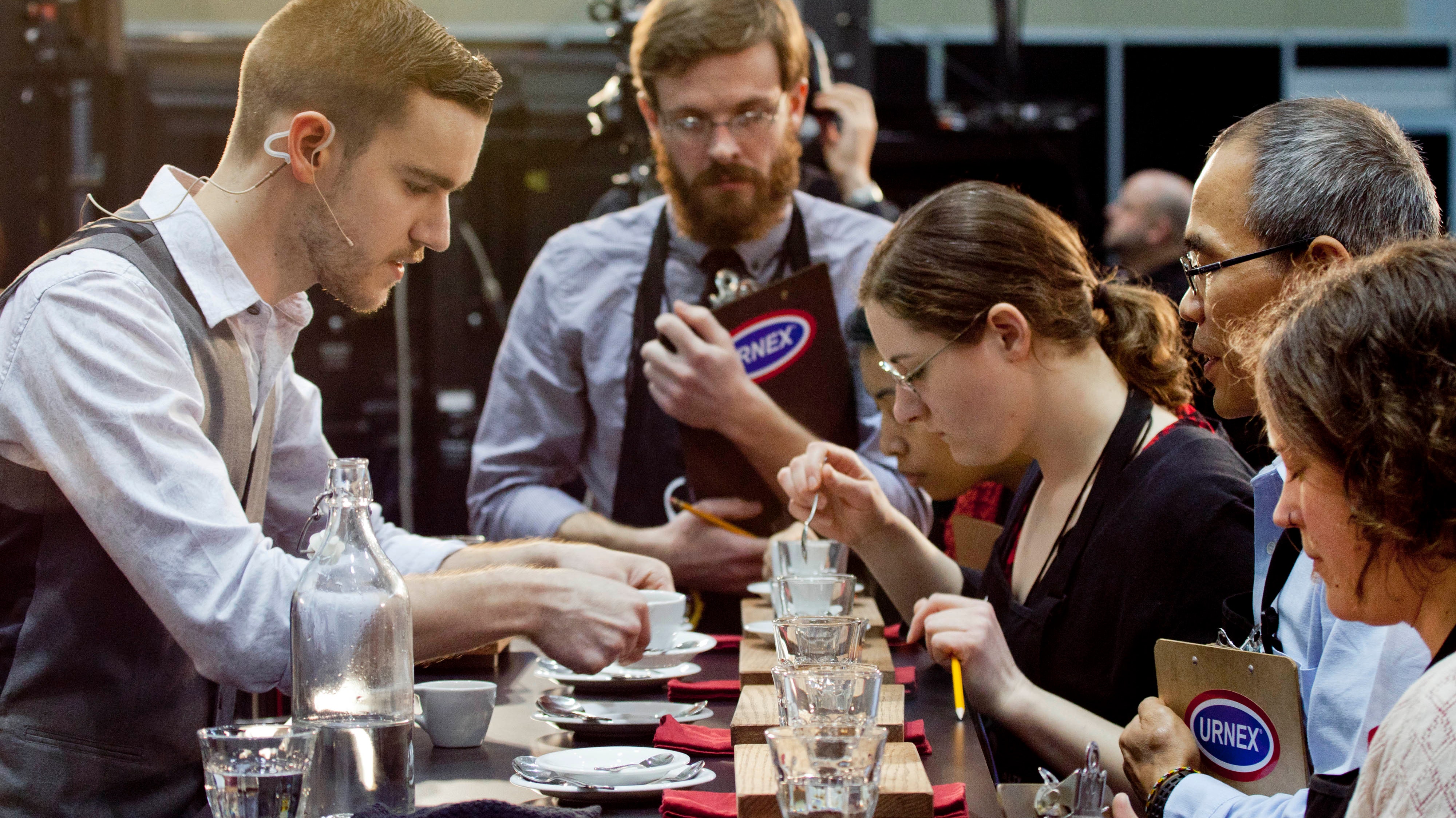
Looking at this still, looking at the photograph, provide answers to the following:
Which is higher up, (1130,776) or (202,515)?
(202,515)

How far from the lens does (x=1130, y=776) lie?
1338 millimetres

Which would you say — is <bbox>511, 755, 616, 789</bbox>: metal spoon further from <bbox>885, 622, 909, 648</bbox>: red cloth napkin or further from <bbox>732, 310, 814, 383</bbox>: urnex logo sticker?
<bbox>732, 310, 814, 383</bbox>: urnex logo sticker

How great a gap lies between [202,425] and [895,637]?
1.08m

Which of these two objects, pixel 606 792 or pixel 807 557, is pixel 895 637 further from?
pixel 606 792

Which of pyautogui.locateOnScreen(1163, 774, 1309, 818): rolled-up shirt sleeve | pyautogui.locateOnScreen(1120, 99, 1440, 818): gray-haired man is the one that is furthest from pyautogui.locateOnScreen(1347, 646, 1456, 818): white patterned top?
pyautogui.locateOnScreen(1120, 99, 1440, 818): gray-haired man

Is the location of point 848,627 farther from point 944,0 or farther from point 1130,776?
point 944,0

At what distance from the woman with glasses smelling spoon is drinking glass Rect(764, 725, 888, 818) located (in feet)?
2.02

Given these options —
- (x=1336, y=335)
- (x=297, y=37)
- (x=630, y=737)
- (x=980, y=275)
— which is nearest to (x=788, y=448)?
(x=980, y=275)

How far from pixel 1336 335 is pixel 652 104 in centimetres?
181

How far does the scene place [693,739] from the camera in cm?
136

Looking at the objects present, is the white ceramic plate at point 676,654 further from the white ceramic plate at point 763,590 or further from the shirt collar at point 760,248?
the shirt collar at point 760,248

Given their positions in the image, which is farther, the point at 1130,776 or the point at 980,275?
the point at 980,275

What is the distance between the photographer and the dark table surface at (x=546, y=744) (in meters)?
1.22

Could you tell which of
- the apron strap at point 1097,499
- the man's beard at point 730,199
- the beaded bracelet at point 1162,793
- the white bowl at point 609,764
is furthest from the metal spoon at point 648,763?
the man's beard at point 730,199
